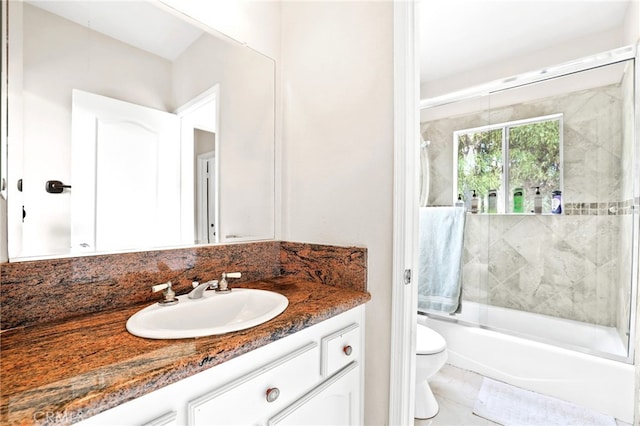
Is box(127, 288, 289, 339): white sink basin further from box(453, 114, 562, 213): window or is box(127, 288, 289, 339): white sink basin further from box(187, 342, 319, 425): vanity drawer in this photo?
box(453, 114, 562, 213): window

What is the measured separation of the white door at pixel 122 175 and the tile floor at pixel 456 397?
164cm

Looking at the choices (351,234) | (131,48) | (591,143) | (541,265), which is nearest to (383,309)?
(351,234)

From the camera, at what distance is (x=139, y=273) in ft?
3.49

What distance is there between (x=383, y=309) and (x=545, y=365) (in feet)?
4.53

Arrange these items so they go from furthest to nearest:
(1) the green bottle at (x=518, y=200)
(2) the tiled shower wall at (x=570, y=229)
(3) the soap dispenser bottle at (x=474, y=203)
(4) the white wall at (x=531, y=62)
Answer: (3) the soap dispenser bottle at (x=474, y=203), (1) the green bottle at (x=518, y=200), (4) the white wall at (x=531, y=62), (2) the tiled shower wall at (x=570, y=229)

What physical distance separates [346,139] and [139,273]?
37.1 inches

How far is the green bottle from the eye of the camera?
8.39 ft

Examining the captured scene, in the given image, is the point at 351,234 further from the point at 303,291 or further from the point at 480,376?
the point at 480,376

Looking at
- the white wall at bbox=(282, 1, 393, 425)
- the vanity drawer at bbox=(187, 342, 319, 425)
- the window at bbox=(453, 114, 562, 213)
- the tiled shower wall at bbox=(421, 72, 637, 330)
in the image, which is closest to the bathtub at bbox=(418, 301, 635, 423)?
the tiled shower wall at bbox=(421, 72, 637, 330)

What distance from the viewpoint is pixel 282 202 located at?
159cm

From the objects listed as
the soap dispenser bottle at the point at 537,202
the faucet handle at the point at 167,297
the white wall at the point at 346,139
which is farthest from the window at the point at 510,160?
the faucet handle at the point at 167,297

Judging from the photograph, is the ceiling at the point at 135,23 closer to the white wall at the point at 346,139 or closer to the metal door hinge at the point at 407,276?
the white wall at the point at 346,139

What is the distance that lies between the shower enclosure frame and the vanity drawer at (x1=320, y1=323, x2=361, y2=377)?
4.63 feet

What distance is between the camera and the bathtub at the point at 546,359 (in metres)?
1.65
